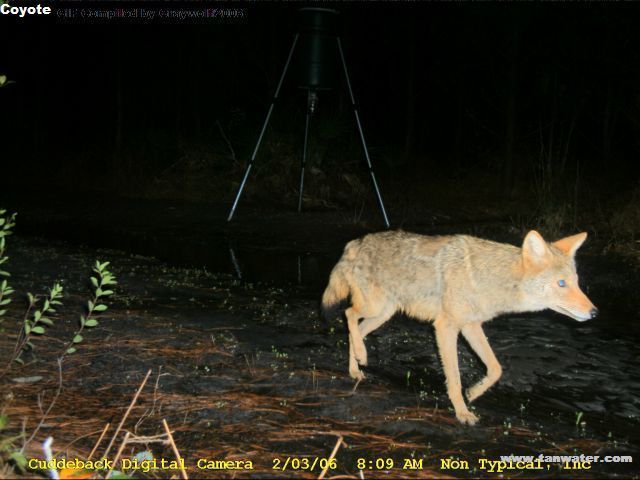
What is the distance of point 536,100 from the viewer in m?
24.1

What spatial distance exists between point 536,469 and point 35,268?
22.7 ft

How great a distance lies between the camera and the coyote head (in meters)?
4.82

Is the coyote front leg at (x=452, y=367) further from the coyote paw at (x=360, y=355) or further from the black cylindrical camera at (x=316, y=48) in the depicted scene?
the black cylindrical camera at (x=316, y=48)

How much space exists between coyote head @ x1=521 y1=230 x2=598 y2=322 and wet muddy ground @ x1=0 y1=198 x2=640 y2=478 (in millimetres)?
763

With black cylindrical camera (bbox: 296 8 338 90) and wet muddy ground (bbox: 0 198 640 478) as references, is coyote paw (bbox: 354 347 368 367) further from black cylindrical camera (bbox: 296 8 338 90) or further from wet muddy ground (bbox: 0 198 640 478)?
black cylindrical camera (bbox: 296 8 338 90)

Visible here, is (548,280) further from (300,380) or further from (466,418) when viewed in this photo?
(300,380)

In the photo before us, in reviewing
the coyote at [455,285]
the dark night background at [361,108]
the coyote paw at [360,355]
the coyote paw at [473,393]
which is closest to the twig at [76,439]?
the coyote at [455,285]

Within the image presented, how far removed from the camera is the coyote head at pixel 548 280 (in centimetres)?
482

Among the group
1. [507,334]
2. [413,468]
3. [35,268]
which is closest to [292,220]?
[35,268]

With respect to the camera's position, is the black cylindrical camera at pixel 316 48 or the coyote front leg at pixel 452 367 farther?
the black cylindrical camera at pixel 316 48

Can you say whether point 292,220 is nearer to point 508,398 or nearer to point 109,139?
point 508,398

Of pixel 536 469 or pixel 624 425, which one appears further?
pixel 624 425

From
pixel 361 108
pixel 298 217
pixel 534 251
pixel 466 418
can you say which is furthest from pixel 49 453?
pixel 361 108
